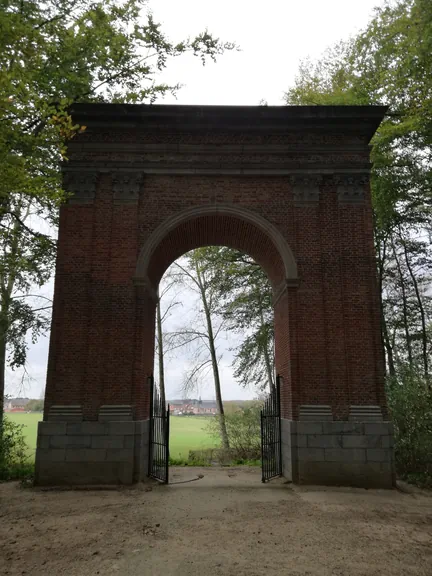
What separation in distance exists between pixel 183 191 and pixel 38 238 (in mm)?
4348

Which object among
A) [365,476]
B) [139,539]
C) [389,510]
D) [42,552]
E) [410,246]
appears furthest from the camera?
[410,246]

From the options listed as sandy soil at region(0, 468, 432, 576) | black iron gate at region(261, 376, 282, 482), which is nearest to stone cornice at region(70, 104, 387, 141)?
black iron gate at region(261, 376, 282, 482)

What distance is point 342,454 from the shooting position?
10195mm

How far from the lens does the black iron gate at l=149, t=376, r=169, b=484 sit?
36.1ft

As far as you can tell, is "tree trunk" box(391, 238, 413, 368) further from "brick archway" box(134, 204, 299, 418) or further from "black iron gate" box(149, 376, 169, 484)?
"black iron gate" box(149, 376, 169, 484)

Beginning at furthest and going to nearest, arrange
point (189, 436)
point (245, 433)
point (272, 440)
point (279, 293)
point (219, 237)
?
1. point (189, 436)
2. point (245, 433)
3. point (219, 237)
4. point (279, 293)
5. point (272, 440)

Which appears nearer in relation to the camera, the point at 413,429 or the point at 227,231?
the point at 413,429

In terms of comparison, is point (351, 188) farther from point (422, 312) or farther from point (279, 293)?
point (422, 312)

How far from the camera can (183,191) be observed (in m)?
11.8

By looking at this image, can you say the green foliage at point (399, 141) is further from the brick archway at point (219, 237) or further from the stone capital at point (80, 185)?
the stone capital at point (80, 185)

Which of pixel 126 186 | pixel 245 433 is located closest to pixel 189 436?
pixel 245 433

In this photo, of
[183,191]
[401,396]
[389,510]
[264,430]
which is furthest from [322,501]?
[183,191]

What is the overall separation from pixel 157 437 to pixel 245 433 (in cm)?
790

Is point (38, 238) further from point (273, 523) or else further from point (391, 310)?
point (391, 310)
